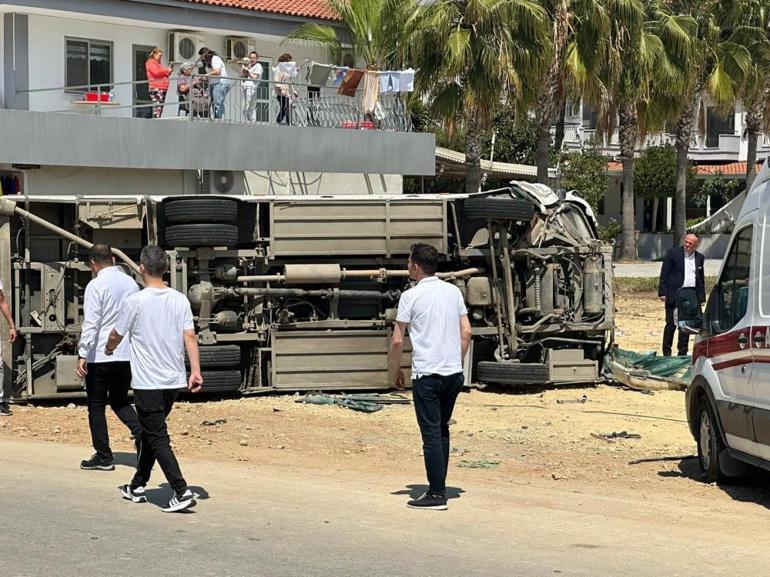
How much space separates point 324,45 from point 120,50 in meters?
5.25

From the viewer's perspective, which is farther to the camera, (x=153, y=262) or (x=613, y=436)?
(x=613, y=436)

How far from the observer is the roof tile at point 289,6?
29578 millimetres

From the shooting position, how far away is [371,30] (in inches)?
1187

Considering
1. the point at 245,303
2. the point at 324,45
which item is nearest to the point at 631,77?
the point at 324,45

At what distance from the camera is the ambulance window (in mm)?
9672

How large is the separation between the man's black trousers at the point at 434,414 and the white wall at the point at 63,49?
19.0 meters

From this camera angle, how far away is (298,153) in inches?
1046

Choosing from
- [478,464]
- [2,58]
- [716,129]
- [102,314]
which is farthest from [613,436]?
[716,129]

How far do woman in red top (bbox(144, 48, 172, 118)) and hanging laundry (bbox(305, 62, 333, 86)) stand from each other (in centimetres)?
290

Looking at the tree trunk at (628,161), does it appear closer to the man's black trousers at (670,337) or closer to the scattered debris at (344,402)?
the man's black trousers at (670,337)

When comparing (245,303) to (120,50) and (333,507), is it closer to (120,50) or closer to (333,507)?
(333,507)

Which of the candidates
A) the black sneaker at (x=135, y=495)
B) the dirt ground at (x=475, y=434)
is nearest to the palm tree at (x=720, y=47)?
the dirt ground at (x=475, y=434)

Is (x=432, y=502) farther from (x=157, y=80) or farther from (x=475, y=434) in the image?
(x=157, y=80)

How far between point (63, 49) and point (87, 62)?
0.66 meters
